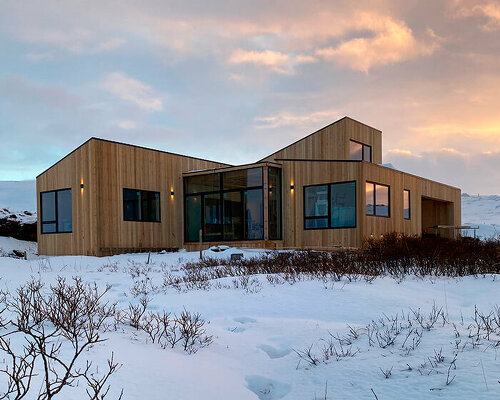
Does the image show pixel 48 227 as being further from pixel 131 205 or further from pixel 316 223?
pixel 316 223

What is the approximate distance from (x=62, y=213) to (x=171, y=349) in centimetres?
1525

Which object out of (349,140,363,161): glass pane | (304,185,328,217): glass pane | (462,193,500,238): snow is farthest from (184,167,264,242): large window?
(462,193,500,238): snow

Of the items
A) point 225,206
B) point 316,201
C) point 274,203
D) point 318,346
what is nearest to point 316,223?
point 316,201

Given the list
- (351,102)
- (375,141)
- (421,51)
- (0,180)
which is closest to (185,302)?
(421,51)

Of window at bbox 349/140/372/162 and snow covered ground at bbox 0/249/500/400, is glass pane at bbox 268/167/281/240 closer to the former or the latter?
window at bbox 349/140/372/162

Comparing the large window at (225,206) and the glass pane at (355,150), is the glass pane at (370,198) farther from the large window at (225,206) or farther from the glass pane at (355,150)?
the glass pane at (355,150)

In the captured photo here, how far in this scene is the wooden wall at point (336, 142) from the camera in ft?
64.0

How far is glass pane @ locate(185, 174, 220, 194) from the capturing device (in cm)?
1795

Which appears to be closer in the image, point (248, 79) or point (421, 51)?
point (421, 51)

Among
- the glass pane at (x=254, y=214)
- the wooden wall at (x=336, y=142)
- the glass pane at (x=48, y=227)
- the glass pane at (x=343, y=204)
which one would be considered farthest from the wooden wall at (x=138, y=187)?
the glass pane at (x=343, y=204)

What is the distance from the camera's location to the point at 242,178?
1730 cm

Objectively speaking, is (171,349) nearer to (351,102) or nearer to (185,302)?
(185,302)

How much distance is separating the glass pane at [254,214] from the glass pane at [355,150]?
5.67m

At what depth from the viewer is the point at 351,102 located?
19719mm
